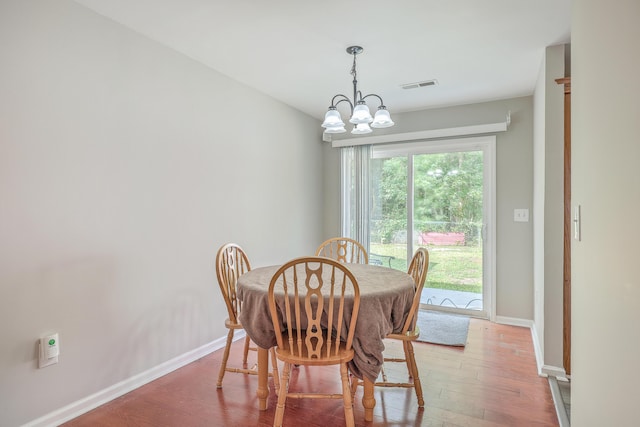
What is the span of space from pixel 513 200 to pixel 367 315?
2.61 metres

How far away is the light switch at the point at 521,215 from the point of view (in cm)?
354

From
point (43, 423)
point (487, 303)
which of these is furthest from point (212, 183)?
point (487, 303)

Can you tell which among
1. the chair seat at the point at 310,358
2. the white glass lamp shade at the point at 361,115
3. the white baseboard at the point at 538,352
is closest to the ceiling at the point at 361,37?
the white glass lamp shade at the point at 361,115

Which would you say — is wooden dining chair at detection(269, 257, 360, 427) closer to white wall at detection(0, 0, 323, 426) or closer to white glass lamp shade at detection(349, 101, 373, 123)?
white glass lamp shade at detection(349, 101, 373, 123)

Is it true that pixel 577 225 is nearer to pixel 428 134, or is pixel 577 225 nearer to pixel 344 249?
pixel 344 249

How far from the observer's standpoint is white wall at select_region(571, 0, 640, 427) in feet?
2.46

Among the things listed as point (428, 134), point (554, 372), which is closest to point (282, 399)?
point (554, 372)

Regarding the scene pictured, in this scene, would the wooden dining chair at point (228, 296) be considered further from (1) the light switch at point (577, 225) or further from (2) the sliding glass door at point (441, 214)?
(2) the sliding glass door at point (441, 214)

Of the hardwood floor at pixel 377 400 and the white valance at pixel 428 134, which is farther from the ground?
the white valance at pixel 428 134

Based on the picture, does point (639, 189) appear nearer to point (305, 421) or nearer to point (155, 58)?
point (305, 421)

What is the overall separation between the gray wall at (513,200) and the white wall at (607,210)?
8.09 feet

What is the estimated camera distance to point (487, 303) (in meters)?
3.77

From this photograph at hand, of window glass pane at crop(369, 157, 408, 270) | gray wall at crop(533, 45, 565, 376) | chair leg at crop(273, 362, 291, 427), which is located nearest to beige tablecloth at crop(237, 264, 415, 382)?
chair leg at crop(273, 362, 291, 427)

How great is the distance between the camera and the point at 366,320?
173 cm
